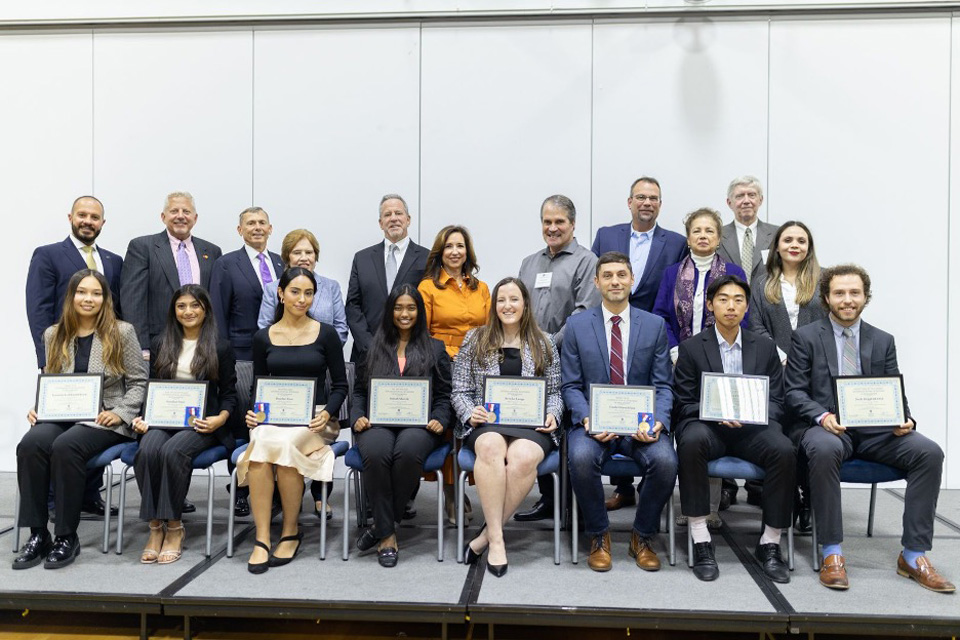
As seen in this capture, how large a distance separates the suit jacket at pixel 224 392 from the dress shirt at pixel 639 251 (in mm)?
2458

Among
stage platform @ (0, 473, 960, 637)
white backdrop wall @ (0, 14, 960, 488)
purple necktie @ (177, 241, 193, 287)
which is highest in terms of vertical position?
white backdrop wall @ (0, 14, 960, 488)

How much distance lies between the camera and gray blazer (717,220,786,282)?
4.26m

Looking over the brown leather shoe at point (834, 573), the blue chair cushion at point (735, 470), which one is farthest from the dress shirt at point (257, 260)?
the brown leather shoe at point (834, 573)

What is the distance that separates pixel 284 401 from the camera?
3.40 m

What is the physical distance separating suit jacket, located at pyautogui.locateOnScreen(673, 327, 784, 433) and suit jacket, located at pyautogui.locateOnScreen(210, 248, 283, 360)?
8.53 ft

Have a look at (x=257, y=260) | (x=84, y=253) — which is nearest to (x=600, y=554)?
(x=257, y=260)

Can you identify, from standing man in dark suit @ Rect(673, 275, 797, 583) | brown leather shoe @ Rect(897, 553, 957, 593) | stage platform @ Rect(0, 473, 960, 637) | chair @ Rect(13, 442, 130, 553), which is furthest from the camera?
chair @ Rect(13, 442, 130, 553)

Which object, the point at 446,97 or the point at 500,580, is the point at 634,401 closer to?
the point at 500,580

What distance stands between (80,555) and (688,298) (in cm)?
350

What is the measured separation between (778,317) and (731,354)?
572mm

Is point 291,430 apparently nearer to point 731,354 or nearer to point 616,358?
point 616,358

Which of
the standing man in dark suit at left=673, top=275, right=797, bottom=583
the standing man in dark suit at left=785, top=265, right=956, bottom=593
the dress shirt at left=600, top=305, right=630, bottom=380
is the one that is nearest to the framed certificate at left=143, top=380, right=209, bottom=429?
the dress shirt at left=600, top=305, right=630, bottom=380

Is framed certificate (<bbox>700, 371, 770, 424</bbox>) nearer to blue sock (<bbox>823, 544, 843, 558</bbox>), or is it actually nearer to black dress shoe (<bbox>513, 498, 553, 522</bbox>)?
blue sock (<bbox>823, 544, 843, 558</bbox>)

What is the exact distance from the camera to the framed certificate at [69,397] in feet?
11.1
